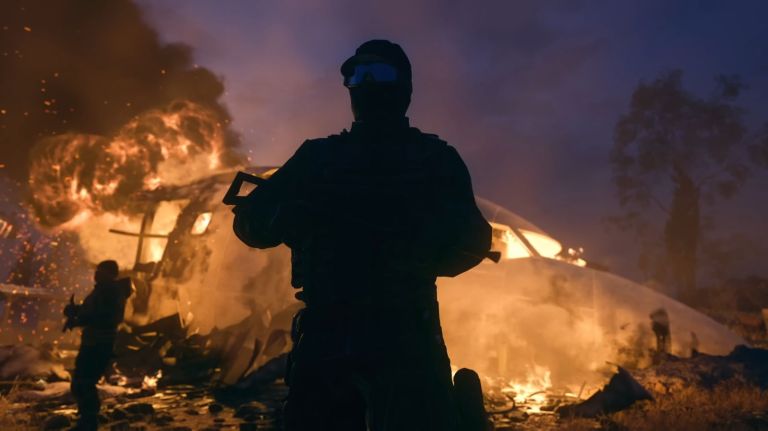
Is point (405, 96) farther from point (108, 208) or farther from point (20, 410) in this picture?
point (108, 208)

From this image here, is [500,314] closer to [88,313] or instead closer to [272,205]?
[88,313]

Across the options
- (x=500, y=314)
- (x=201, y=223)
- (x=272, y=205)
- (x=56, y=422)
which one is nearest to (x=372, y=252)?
(x=272, y=205)

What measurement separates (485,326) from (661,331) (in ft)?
12.9

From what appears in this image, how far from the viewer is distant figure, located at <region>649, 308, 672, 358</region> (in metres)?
10.0

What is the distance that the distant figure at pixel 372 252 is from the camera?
2.12 metres

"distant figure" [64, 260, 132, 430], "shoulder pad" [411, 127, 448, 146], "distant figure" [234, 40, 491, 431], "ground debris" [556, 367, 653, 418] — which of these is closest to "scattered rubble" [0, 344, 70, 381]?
"distant figure" [64, 260, 132, 430]

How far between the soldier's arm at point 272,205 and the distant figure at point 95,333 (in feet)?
18.5

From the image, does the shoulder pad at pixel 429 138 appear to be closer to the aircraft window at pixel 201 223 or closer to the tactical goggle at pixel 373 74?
the tactical goggle at pixel 373 74

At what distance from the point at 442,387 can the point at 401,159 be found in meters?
1.19

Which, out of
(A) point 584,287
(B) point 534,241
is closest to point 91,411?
(A) point 584,287

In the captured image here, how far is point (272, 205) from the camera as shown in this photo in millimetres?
2504

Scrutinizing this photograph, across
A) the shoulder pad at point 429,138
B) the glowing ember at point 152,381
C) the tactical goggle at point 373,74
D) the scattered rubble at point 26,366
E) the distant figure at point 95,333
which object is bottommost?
the glowing ember at point 152,381

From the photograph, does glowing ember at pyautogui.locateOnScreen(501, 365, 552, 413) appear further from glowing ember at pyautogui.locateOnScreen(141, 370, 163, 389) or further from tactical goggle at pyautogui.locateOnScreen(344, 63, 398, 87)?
tactical goggle at pyautogui.locateOnScreen(344, 63, 398, 87)

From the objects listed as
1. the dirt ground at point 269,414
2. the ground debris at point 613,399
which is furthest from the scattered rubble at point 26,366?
the ground debris at point 613,399
